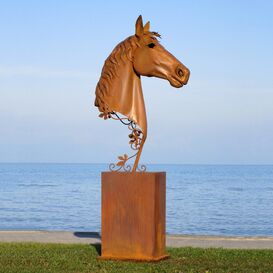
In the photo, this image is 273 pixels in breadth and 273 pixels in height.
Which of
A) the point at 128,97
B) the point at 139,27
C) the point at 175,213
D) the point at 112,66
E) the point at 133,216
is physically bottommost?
the point at 175,213

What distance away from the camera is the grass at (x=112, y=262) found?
11.9 m

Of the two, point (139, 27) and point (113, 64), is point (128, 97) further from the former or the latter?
point (139, 27)

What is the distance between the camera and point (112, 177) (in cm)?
1255

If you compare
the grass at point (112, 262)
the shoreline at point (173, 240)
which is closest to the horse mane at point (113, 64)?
the grass at point (112, 262)

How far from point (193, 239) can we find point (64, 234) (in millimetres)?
2554

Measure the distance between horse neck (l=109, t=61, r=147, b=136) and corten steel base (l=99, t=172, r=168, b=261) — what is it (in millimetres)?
816

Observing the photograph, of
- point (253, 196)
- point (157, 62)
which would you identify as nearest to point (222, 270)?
point (157, 62)

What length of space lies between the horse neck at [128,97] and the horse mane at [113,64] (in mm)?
65

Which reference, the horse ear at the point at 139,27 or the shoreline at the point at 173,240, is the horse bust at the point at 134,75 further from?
the shoreline at the point at 173,240

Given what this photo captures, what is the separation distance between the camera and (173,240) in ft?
51.4

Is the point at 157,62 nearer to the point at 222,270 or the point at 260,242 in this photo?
the point at 222,270

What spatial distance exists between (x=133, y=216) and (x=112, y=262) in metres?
0.71

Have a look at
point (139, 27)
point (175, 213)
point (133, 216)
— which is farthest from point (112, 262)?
point (175, 213)

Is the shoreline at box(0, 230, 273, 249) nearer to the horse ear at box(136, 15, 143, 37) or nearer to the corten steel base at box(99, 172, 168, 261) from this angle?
the corten steel base at box(99, 172, 168, 261)
